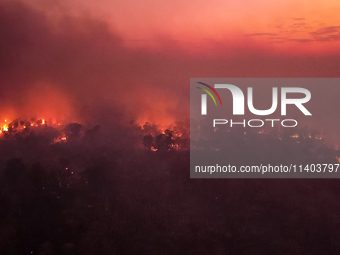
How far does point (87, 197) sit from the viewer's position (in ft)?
82.1

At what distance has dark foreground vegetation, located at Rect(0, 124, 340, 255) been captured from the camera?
2184 centimetres

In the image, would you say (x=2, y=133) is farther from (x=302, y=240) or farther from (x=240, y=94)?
(x=302, y=240)

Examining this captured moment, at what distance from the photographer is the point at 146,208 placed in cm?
2477

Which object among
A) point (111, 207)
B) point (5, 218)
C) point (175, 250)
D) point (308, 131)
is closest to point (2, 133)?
point (5, 218)

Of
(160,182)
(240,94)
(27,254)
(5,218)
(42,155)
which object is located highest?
(240,94)

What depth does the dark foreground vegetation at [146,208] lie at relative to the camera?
21844mm

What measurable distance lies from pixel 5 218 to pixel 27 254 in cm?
360

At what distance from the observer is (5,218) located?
23.0m

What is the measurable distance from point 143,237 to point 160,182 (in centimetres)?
632

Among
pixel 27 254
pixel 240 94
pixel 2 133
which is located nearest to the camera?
pixel 27 254

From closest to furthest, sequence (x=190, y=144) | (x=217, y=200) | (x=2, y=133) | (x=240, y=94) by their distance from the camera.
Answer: (x=217, y=200) → (x=240, y=94) → (x=190, y=144) → (x=2, y=133)

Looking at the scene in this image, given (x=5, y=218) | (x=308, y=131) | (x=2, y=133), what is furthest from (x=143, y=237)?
(x=308, y=131)

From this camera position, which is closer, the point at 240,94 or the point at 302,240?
the point at 302,240

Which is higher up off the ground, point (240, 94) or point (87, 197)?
point (240, 94)
